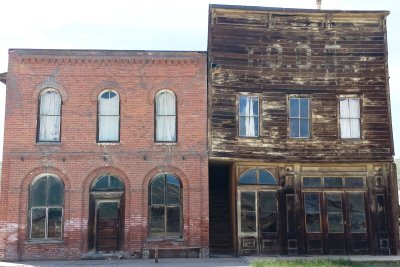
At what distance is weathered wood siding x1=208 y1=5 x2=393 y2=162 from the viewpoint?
1834 centimetres

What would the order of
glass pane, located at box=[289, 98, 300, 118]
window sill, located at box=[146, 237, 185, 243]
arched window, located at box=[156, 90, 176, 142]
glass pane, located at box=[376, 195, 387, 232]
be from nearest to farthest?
window sill, located at box=[146, 237, 185, 243], arched window, located at box=[156, 90, 176, 142], glass pane, located at box=[376, 195, 387, 232], glass pane, located at box=[289, 98, 300, 118]

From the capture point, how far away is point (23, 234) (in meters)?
17.2

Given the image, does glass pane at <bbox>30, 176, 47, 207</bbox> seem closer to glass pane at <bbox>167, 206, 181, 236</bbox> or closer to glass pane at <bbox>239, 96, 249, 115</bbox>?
glass pane at <bbox>167, 206, 181, 236</bbox>

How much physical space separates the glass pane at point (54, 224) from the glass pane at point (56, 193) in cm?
27

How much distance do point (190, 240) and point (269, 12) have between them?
358 inches

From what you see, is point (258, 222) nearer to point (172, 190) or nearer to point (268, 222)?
point (268, 222)

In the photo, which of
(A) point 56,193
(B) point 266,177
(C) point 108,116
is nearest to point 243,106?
(B) point 266,177

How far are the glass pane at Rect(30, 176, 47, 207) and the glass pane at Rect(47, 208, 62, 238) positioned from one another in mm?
462

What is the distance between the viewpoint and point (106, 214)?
17.8 meters

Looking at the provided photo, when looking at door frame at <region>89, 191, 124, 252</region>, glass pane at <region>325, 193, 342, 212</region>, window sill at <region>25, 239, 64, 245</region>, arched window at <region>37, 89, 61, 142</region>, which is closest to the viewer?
window sill at <region>25, 239, 64, 245</region>

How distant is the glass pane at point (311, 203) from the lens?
18.5m

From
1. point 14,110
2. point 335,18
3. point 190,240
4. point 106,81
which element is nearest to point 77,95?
point 106,81

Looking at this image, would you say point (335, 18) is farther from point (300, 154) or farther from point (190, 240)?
point (190, 240)

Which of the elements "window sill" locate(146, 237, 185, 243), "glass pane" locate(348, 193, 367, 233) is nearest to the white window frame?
"glass pane" locate(348, 193, 367, 233)
